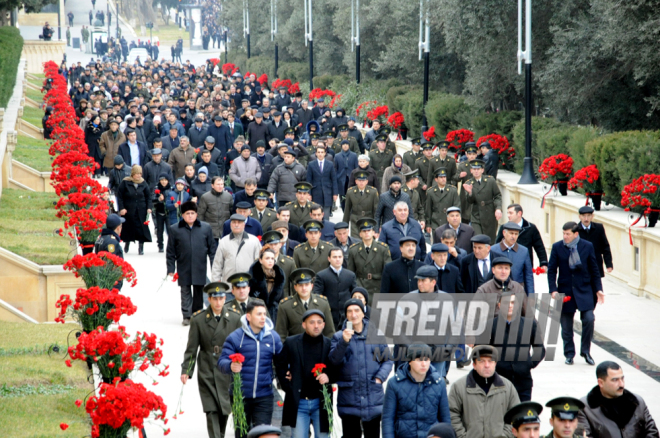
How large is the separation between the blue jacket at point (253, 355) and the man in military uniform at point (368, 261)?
3461 mm

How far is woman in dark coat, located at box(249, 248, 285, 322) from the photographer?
10836 millimetres

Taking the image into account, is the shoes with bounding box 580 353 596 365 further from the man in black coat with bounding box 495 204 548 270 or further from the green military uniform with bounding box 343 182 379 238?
the green military uniform with bounding box 343 182 379 238

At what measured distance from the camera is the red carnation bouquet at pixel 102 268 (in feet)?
38.4

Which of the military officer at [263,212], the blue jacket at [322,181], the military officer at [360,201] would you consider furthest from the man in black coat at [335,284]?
the blue jacket at [322,181]

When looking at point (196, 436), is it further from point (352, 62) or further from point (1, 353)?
point (352, 62)

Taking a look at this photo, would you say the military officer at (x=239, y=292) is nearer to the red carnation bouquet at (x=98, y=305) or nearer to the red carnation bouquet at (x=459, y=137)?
the red carnation bouquet at (x=98, y=305)

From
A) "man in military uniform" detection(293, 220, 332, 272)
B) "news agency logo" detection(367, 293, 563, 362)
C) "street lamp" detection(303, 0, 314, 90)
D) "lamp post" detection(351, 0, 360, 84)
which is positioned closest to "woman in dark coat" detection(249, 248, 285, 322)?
"man in military uniform" detection(293, 220, 332, 272)

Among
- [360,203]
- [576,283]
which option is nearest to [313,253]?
[576,283]

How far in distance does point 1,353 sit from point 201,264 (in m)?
2.94

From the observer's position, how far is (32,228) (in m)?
18.1

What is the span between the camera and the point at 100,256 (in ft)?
38.8

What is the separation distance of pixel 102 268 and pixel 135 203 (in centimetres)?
623

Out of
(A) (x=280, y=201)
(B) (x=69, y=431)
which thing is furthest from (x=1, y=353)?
(A) (x=280, y=201)

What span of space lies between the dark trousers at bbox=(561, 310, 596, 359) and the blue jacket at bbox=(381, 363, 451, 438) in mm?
4598
